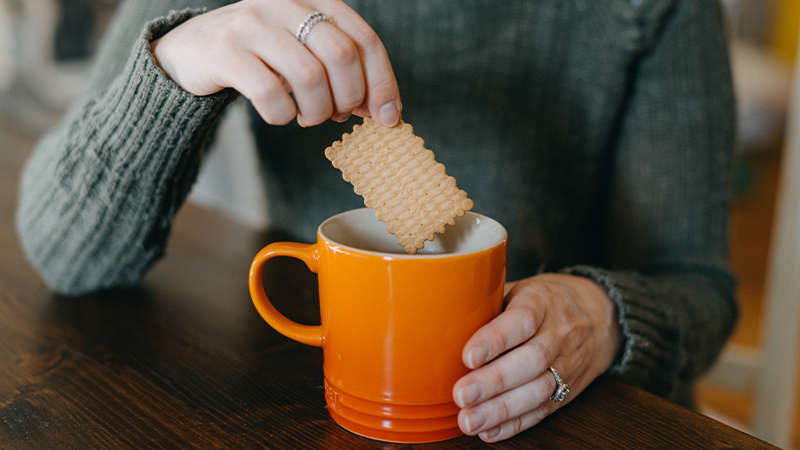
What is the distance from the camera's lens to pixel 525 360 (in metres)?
0.45

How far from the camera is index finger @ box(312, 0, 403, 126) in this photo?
46 centimetres

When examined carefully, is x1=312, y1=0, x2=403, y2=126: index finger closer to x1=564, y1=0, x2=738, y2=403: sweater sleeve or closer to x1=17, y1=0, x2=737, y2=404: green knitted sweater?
x1=17, y1=0, x2=737, y2=404: green knitted sweater

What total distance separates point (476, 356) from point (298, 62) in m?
0.22

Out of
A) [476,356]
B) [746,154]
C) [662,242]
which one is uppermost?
[476,356]

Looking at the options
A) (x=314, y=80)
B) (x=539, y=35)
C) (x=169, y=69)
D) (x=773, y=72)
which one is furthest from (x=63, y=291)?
(x=773, y=72)

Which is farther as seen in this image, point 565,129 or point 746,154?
point 746,154

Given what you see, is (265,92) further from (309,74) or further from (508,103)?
(508,103)

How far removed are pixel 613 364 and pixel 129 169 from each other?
465mm

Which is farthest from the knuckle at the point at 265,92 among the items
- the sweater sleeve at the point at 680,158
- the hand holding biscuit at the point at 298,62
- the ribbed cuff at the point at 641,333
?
the sweater sleeve at the point at 680,158

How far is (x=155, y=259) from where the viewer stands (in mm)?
685

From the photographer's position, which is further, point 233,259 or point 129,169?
point 233,259

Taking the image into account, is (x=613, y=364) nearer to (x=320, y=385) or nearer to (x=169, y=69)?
(x=320, y=385)

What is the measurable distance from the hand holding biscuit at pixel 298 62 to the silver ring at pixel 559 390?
0.21m

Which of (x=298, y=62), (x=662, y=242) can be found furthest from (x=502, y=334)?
(x=662, y=242)
